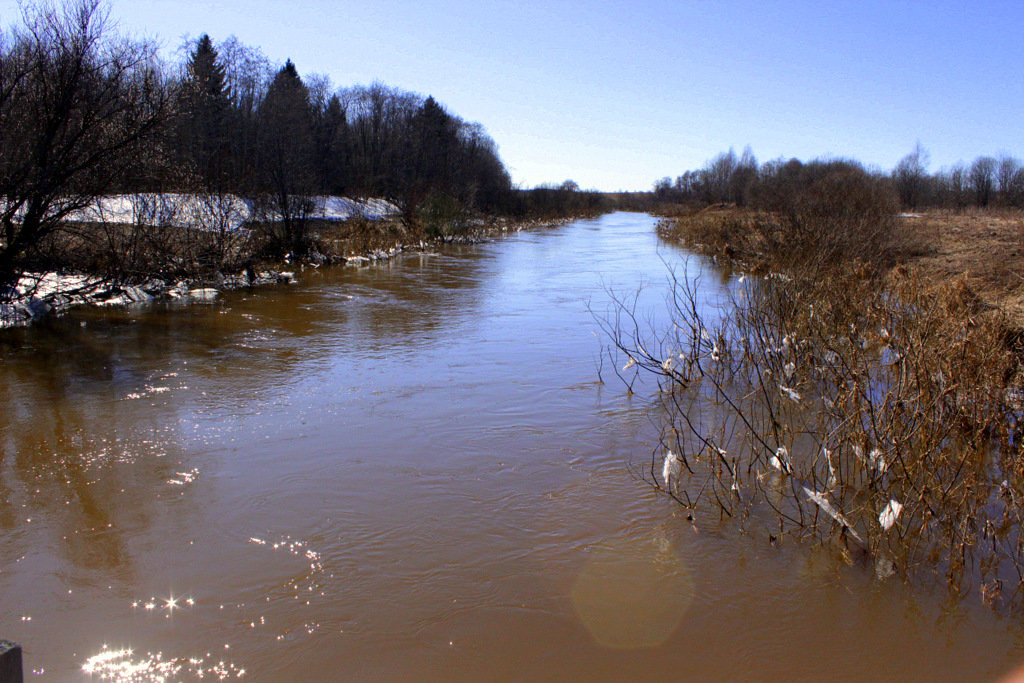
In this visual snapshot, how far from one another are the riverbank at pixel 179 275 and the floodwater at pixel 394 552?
16.7ft

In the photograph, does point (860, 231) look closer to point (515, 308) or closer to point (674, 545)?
point (515, 308)

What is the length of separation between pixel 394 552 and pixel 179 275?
1521 cm

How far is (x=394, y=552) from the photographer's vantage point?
16.7ft

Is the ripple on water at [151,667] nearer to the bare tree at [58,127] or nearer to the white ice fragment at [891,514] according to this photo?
the white ice fragment at [891,514]

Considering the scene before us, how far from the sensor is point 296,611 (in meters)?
4.36

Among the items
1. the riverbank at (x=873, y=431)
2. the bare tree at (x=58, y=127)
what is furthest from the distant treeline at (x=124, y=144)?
the riverbank at (x=873, y=431)

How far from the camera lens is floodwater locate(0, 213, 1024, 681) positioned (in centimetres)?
406

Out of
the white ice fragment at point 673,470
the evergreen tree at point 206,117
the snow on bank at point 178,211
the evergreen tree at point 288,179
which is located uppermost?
the evergreen tree at point 206,117

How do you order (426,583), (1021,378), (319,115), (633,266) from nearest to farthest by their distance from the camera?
(426,583), (1021,378), (633,266), (319,115)

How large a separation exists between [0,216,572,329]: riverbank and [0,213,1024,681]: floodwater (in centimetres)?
508

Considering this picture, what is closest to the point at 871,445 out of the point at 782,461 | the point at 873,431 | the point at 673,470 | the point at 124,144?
the point at 873,431

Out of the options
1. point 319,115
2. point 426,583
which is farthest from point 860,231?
point 319,115

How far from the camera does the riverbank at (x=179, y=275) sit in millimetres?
14273

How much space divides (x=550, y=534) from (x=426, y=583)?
3.65 feet
